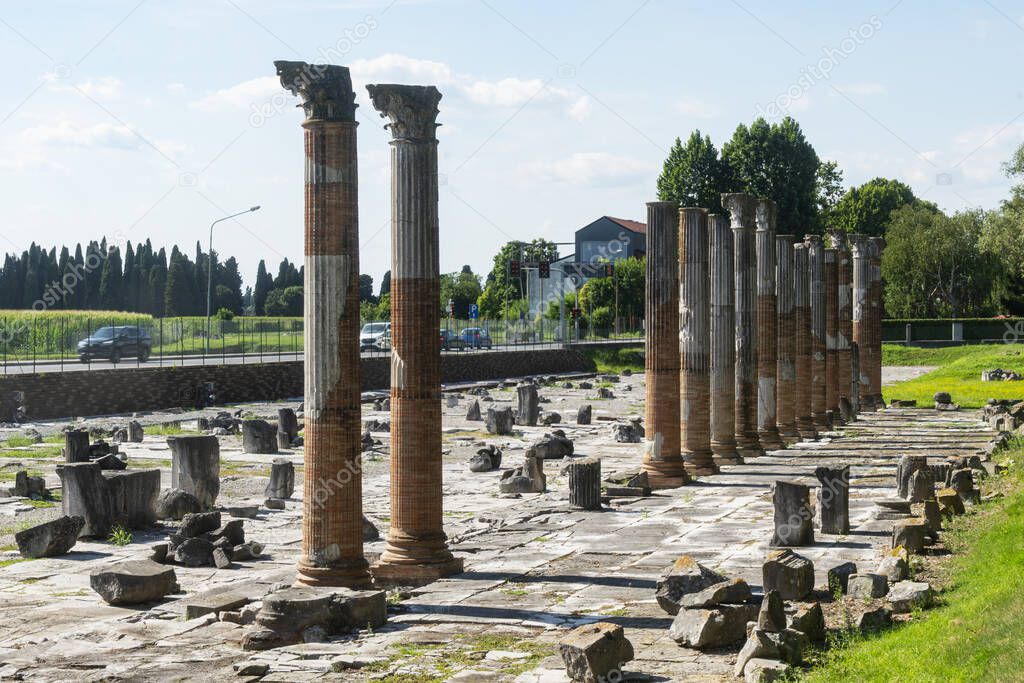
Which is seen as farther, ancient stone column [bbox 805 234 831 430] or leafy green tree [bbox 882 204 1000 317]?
leafy green tree [bbox 882 204 1000 317]

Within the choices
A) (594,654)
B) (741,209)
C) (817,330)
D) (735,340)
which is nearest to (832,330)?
(817,330)

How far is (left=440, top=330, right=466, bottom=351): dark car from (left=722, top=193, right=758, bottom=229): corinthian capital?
39.4m

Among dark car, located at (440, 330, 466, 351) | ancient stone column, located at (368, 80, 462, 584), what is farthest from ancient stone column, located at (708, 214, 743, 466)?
dark car, located at (440, 330, 466, 351)

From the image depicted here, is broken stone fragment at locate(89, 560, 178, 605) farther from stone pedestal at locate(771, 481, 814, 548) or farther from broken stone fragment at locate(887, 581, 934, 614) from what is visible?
broken stone fragment at locate(887, 581, 934, 614)

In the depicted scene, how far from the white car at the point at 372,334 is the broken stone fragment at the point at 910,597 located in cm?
4873

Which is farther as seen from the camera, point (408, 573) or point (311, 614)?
point (408, 573)

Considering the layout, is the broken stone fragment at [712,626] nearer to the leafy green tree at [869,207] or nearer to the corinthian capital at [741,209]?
the corinthian capital at [741,209]

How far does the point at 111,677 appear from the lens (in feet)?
33.8

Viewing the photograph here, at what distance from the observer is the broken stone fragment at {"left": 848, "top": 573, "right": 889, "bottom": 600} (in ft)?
40.5

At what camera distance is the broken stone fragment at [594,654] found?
959 cm

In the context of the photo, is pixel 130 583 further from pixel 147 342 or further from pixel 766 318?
pixel 147 342

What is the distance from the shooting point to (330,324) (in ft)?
43.4

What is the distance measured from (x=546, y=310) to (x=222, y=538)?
283 feet

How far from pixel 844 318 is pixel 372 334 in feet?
96.6
